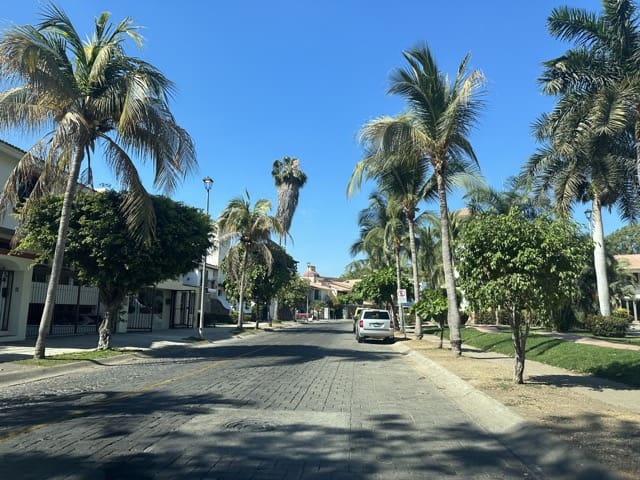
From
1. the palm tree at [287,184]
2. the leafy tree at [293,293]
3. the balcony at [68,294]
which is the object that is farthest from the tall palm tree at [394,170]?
the leafy tree at [293,293]

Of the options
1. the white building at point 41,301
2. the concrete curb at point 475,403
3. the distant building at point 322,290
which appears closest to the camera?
the concrete curb at point 475,403

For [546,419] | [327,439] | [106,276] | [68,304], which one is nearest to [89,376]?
[106,276]

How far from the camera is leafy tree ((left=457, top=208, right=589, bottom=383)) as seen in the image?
30.1 ft

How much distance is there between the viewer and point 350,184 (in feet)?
65.8

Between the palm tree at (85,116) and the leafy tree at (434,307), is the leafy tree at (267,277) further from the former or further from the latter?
the palm tree at (85,116)

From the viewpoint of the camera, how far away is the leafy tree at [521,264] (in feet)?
30.1

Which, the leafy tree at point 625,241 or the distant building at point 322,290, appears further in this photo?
the distant building at point 322,290

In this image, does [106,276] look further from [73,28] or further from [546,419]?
[546,419]

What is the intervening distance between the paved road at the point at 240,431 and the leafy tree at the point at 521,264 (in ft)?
7.52

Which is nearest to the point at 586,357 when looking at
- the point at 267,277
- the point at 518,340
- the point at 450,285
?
the point at 450,285

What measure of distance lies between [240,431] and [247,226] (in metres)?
27.7

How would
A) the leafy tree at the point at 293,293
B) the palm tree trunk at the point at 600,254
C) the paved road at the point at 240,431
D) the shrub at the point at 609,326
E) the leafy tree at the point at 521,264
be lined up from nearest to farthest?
the paved road at the point at 240,431 < the leafy tree at the point at 521,264 < the palm tree trunk at the point at 600,254 < the shrub at the point at 609,326 < the leafy tree at the point at 293,293

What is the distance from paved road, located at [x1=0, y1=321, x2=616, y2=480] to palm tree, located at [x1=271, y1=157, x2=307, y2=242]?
130 ft

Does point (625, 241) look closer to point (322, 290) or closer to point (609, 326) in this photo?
point (322, 290)
